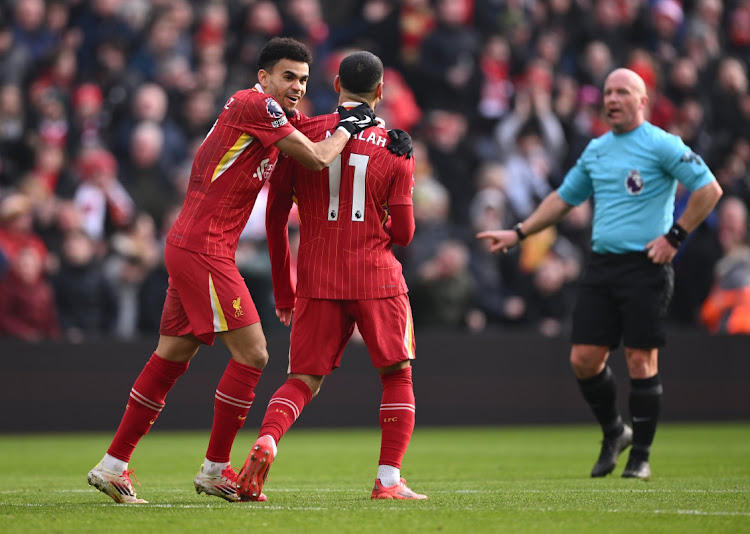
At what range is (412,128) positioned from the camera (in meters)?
15.4

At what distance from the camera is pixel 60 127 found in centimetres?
1395

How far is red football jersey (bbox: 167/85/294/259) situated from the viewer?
6.06m

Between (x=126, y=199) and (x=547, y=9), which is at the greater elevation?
(x=547, y=9)

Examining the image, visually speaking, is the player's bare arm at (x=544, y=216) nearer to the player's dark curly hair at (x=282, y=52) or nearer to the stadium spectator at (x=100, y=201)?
the player's dark curly hair at (x=282, y=52)

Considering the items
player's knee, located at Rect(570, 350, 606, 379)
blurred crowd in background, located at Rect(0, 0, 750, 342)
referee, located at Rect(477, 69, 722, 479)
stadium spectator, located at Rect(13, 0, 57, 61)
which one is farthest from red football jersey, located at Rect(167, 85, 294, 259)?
stadium spectator, located at Rect(13, 0, 57, 61)

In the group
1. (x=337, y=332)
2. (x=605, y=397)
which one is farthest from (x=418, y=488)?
(x=605, y=397)

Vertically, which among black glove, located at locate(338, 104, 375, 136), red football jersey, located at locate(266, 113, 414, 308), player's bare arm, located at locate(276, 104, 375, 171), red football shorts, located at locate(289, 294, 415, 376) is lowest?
red football shorts, located at locate(289, 294, 415, 376)

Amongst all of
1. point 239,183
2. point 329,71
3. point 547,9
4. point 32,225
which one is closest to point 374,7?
point 329,71

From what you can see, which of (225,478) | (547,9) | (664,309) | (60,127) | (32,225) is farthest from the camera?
(547,9)

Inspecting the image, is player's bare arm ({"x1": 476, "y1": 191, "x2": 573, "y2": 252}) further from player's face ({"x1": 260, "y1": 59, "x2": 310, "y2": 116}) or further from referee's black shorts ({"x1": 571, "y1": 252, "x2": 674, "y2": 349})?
player's face ({"x1": 260, "y1": 59, "x2": 310, "y2": 116})

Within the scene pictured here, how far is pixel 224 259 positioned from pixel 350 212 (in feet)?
2.31

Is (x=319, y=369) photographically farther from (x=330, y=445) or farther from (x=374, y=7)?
(x=374, y=7)

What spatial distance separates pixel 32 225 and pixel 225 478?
762 cm

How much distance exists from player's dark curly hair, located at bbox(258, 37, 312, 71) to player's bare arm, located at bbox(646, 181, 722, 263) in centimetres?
269
